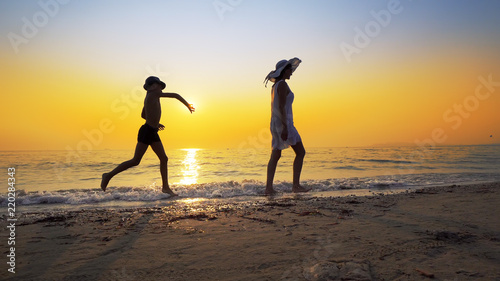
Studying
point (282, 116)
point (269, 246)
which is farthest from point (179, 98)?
point (269, 246)

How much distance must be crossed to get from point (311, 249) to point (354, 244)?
332 mm

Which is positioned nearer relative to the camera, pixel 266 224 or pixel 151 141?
pixel 266 224

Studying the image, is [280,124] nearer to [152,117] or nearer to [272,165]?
[272,165]

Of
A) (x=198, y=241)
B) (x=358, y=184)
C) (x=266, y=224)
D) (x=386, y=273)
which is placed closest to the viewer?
(x=386, y=273)

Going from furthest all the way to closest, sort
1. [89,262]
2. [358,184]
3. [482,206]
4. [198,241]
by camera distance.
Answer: [358,184], [482,206], [198,241], [89,262]

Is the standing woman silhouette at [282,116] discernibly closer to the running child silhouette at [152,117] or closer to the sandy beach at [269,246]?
the running child silhouette at [152,117]

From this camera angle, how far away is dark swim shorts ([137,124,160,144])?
5.45 metres

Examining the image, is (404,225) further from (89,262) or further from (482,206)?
(89,262)

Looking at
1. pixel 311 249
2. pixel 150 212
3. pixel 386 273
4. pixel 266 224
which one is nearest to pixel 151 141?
pixel 150 212

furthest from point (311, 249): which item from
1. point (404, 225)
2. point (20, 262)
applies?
point (20, 262)

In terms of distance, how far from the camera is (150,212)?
3.84m

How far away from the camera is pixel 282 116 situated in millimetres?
5539

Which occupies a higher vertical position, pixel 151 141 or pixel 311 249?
pixel 151 141

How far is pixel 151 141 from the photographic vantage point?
555cm
